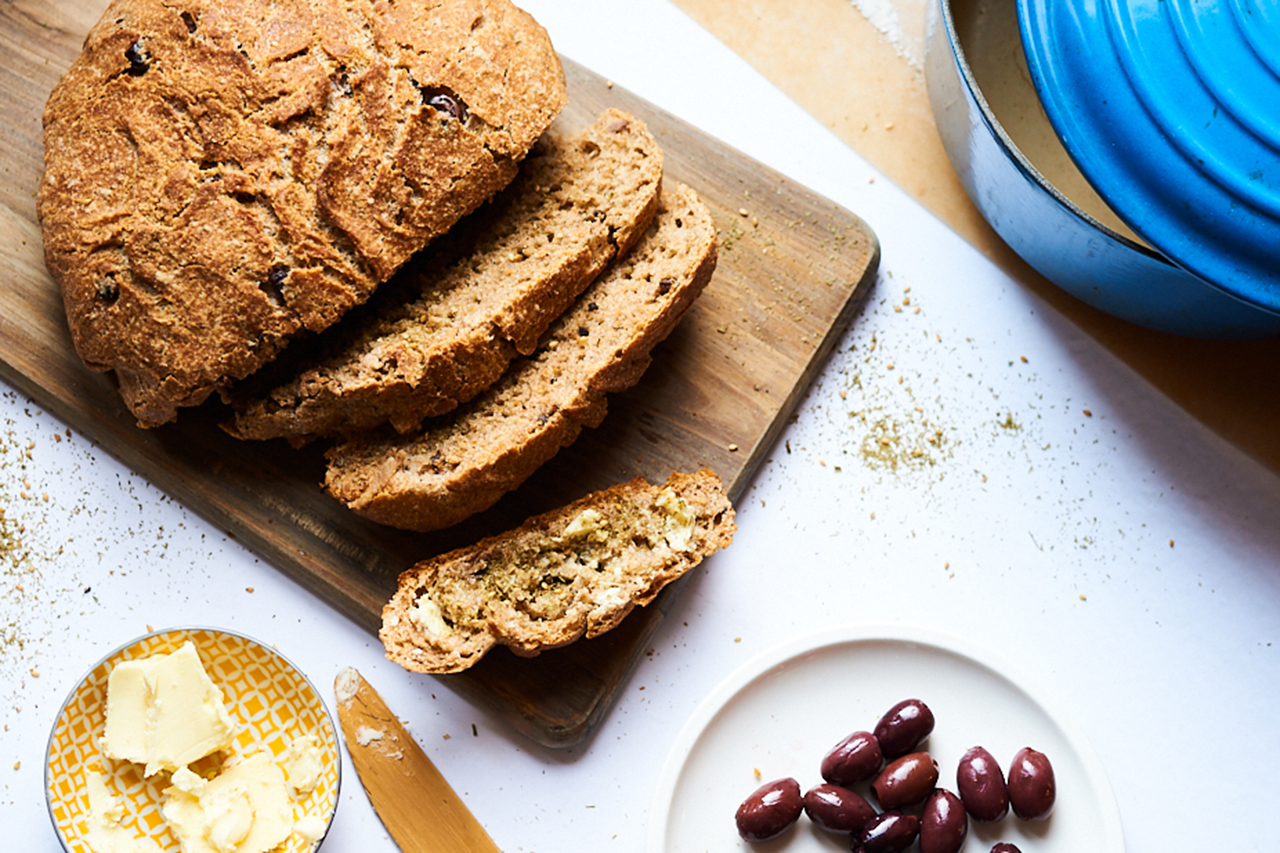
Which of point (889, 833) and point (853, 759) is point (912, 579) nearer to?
point (853, 759)

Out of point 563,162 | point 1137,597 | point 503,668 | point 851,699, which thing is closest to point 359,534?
point 503,668

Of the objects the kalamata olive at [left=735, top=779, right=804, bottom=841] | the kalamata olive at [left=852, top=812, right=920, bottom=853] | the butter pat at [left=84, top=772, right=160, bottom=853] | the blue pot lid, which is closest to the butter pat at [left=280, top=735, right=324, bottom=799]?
the butter pat at [left=84, top=772, right=160, bottom=853]

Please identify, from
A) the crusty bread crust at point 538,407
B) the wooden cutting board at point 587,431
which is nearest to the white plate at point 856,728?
the wooden cutting board at point 587,431

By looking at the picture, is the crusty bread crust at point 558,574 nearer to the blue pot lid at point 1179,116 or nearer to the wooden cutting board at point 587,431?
the wooden cutting board at point 587,431

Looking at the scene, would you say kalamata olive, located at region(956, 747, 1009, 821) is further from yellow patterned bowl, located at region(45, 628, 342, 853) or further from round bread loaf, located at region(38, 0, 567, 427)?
round bread loaf, located at region(38, 0, 567, 427)

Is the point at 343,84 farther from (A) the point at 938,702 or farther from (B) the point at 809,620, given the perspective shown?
(A) the point at 938,702
